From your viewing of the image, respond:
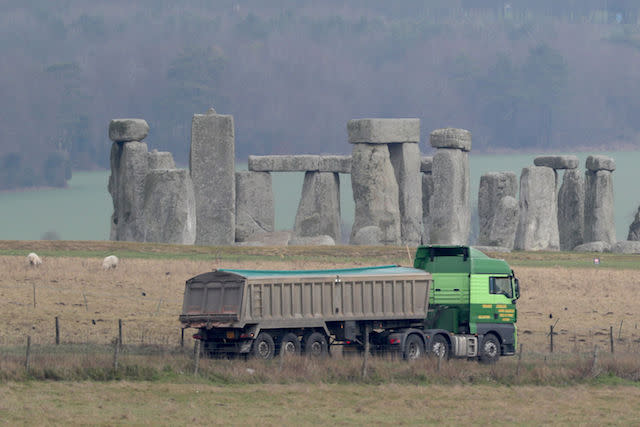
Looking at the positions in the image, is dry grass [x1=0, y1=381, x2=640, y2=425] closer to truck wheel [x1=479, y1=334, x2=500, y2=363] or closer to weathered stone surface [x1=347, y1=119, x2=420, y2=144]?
truck wheel [x1=479, y1=334, x2=500, y2=363]

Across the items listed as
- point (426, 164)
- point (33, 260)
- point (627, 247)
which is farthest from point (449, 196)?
point (33, 260)

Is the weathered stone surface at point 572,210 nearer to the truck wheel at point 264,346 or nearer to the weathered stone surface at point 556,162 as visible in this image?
the weathered stone surface at point 556,162

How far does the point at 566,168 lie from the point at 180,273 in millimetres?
23945

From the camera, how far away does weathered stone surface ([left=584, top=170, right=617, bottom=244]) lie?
55.2 metres

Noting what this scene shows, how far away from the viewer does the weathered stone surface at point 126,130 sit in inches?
1869

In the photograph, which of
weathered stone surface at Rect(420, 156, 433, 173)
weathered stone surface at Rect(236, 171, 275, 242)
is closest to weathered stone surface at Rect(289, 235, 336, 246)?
weathered stone surface at Rect(236, 171, 275, 242)

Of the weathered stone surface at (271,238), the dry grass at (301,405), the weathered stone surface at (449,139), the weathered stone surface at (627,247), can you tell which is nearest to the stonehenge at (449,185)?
the weathered stone surface at (449,139)

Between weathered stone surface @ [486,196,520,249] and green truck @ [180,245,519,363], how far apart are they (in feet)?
73.9

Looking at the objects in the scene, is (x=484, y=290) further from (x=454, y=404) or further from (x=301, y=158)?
(x=301, y=158)

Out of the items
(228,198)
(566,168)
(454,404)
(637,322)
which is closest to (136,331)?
(454,404)

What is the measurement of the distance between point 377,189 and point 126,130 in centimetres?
941

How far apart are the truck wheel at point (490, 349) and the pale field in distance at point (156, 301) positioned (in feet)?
4.81

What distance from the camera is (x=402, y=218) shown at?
51906mm

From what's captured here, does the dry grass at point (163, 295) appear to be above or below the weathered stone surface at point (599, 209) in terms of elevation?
below
